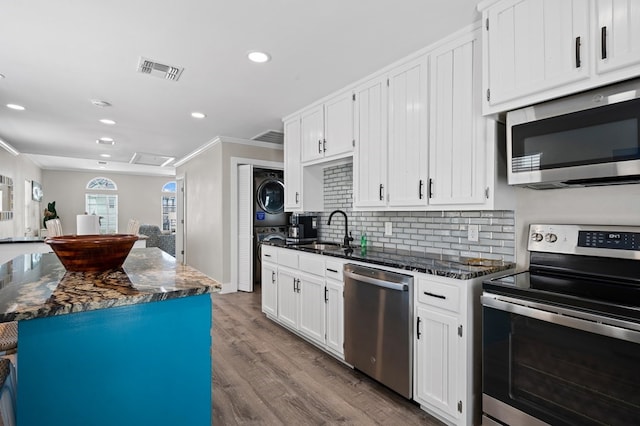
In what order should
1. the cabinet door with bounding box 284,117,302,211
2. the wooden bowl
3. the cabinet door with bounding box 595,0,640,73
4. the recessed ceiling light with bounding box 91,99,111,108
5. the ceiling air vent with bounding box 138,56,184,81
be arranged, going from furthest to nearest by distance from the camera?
the cabinet door with bounding box 284,117,302,211 < the recessed ceiling light with bounding box 91,99,111,108 < the ceiling air vent with bounding box 138,56,184,81 < the wooden bowl < the cabinet door with bounding box 595,0,640,73

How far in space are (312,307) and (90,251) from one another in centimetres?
182

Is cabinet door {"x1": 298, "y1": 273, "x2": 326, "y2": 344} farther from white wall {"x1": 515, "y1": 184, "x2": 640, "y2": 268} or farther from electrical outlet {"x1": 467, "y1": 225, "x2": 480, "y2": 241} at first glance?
white wall {"x1": 515, "y1": 184, "x2": 640, "y2": 268}

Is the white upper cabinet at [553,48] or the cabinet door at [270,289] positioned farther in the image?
the cabinet door at [270,289]

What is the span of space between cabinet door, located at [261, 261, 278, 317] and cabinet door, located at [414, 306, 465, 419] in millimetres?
1810

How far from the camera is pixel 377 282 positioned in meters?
2.21

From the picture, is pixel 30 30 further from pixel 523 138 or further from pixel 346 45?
pixel 523 138

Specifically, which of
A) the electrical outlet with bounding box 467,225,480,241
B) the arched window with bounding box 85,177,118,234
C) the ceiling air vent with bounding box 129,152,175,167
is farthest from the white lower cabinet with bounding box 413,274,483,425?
the arched window with bounding box 85,177,118,234

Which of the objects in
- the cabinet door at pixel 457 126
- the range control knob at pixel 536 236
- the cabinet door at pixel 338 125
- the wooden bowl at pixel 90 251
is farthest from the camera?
the cabinet door at pixel 338 125

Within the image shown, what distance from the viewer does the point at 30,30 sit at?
2.13 meters

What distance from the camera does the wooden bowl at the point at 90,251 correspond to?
1.49 meters

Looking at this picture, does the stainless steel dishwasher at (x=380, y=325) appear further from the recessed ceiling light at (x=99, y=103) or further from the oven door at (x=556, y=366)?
the recessed ceiling light at (x=99, y=103)

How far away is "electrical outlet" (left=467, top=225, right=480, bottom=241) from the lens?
2295mm

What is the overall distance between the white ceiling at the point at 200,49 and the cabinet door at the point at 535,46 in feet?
0.87

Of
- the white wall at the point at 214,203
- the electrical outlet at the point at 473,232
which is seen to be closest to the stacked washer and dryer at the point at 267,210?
the white wall at the point at 214,203
